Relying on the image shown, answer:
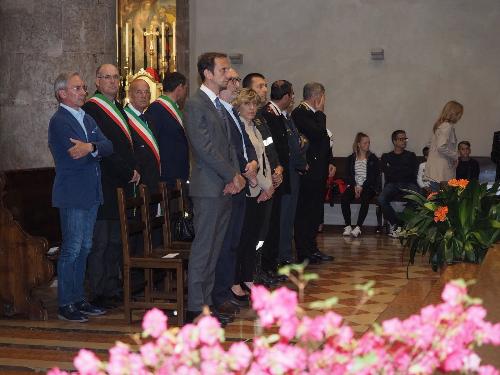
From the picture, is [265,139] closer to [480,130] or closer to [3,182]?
[3,182]

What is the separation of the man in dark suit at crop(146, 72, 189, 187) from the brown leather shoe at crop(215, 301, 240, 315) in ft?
4.20

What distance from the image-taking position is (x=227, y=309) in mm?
5973

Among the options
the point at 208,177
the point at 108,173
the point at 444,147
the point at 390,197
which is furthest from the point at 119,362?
the point at 390,197

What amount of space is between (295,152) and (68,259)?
2641mm

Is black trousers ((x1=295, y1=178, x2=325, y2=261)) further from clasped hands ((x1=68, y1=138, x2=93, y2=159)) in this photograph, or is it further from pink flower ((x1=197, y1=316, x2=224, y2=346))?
pink flower ((x1=197, y1=316, x2=224, y2=346))

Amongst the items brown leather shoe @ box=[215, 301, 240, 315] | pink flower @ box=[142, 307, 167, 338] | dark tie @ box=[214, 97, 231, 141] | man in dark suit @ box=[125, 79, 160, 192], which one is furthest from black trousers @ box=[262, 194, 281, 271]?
pink flower @ box=[142, 307, 167, 338]

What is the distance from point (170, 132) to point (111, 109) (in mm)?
688

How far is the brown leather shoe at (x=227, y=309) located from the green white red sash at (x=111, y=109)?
4.19 feet

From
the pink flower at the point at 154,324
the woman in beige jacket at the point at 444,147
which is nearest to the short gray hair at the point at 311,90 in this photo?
the woman in beige jacket at the point at 444,147

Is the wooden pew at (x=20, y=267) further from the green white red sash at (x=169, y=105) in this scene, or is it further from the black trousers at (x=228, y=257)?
the green white red sash at (x=169, y=105)

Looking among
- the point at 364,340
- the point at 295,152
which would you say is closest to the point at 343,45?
the point at 295,152

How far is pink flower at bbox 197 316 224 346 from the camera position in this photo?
3.83 ft

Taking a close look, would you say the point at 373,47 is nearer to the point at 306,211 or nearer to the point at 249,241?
the point at 306,211

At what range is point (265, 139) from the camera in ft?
23.0
